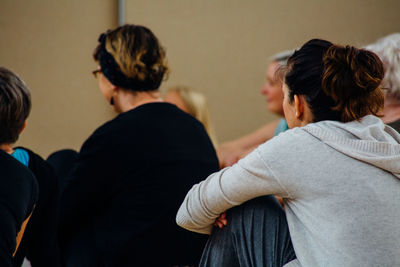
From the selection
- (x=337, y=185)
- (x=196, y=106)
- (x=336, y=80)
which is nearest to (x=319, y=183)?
(x=337, y=185)

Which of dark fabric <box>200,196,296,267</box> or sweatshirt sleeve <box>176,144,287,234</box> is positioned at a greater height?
sweatshirt sleeve <box>176,144,287,234</box>

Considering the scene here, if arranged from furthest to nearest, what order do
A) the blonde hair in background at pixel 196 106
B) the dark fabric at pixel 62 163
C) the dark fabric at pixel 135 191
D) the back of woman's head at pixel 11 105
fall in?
1. the blonde hair in background at pixel 196 106
2. the dark fabric at pixel 62 163
3. the dark fabric at pixel 135 191
4. the back of woman's head at pixel 11 105

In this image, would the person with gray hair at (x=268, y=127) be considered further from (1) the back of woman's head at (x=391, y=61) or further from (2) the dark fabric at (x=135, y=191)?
(2) the dark fabric at (x=135, y=191)

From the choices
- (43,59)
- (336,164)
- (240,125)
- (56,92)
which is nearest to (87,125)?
(56,92)

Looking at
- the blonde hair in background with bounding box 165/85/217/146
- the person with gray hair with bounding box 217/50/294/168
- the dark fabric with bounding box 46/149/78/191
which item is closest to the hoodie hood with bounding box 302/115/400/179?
the dark fabric with bounding box 46/149/78/191

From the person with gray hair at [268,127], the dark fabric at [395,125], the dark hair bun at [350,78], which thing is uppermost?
the dark hair bun at [350,78]

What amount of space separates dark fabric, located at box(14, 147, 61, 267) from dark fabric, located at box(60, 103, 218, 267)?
4.0 inches

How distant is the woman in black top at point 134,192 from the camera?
176cm

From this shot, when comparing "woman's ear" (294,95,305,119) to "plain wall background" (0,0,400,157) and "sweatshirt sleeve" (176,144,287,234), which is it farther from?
"plain wall background" (0,0,400,157)

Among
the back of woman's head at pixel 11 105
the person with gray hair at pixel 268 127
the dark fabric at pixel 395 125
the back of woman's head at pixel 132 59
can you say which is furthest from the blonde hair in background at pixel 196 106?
the back of woman's head at pixel 11 105

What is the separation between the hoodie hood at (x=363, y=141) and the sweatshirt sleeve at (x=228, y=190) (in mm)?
152

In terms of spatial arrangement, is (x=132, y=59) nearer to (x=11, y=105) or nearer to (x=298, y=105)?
(x=11, y=105)

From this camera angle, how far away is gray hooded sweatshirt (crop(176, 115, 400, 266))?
1182 millimetres

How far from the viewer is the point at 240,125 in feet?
12.0
